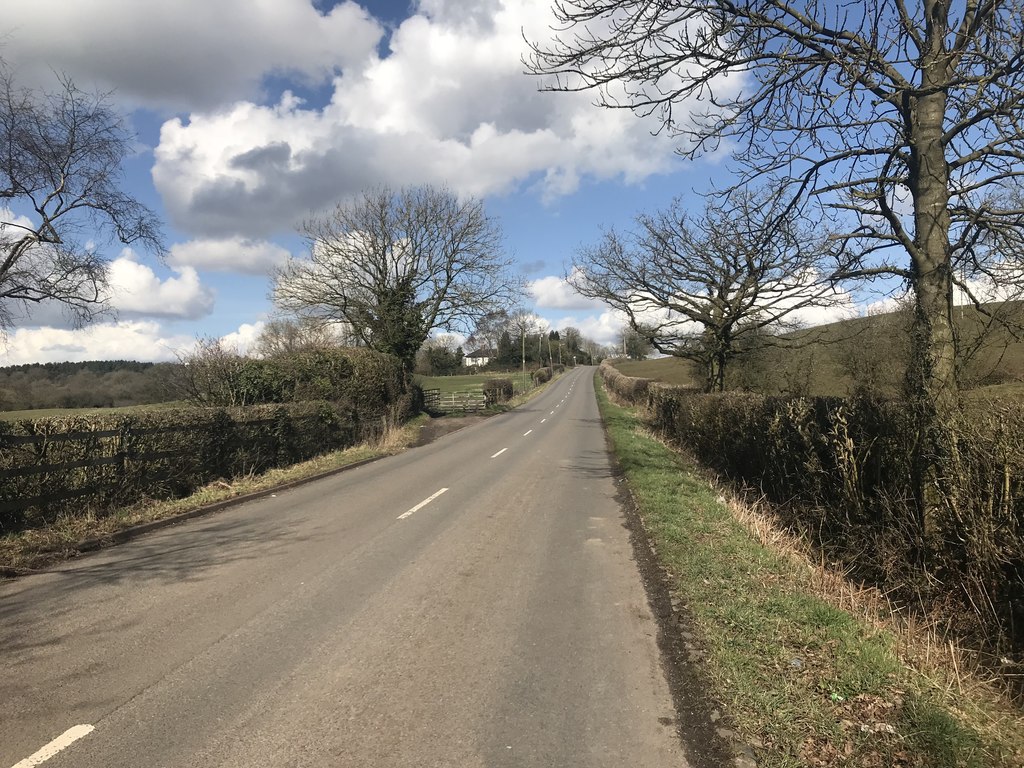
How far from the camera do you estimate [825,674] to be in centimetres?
392

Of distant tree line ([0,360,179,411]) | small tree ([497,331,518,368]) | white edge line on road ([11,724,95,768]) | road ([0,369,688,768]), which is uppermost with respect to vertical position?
small tree ([497,331,518,368])

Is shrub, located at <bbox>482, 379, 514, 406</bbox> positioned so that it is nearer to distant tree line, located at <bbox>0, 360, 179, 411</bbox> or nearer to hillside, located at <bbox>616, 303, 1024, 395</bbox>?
hillside, located at <bbox>616, 303, 1024, 395</bbox>

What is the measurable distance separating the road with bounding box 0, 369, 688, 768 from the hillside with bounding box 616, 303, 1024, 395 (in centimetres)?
463

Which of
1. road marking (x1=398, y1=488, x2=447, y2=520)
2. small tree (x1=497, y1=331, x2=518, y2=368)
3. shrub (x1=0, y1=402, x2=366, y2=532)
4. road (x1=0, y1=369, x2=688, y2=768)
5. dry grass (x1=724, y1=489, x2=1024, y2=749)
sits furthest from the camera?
small tree (x1=497, y1=331, x2=518, y2=368)

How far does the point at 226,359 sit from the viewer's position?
677 inches

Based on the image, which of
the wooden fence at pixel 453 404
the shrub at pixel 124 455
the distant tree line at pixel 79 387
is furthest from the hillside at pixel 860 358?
the distant tree line at pixel 79 387

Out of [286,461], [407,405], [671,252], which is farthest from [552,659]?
[407,405]

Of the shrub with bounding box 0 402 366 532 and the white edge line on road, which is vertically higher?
the shrub with bounding box 0 402 366 532

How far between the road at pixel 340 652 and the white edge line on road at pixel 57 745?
0.01 metres

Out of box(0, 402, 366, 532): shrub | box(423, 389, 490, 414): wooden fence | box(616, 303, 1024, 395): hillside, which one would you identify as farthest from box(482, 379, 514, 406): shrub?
box(0, 402, 366, 532): shrub

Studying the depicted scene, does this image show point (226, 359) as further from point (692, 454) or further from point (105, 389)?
point (692, 454)

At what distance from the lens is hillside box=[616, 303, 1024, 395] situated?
7.82 meters

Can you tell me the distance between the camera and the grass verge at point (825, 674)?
3141mm

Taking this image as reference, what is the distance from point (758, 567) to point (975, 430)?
2.42m
